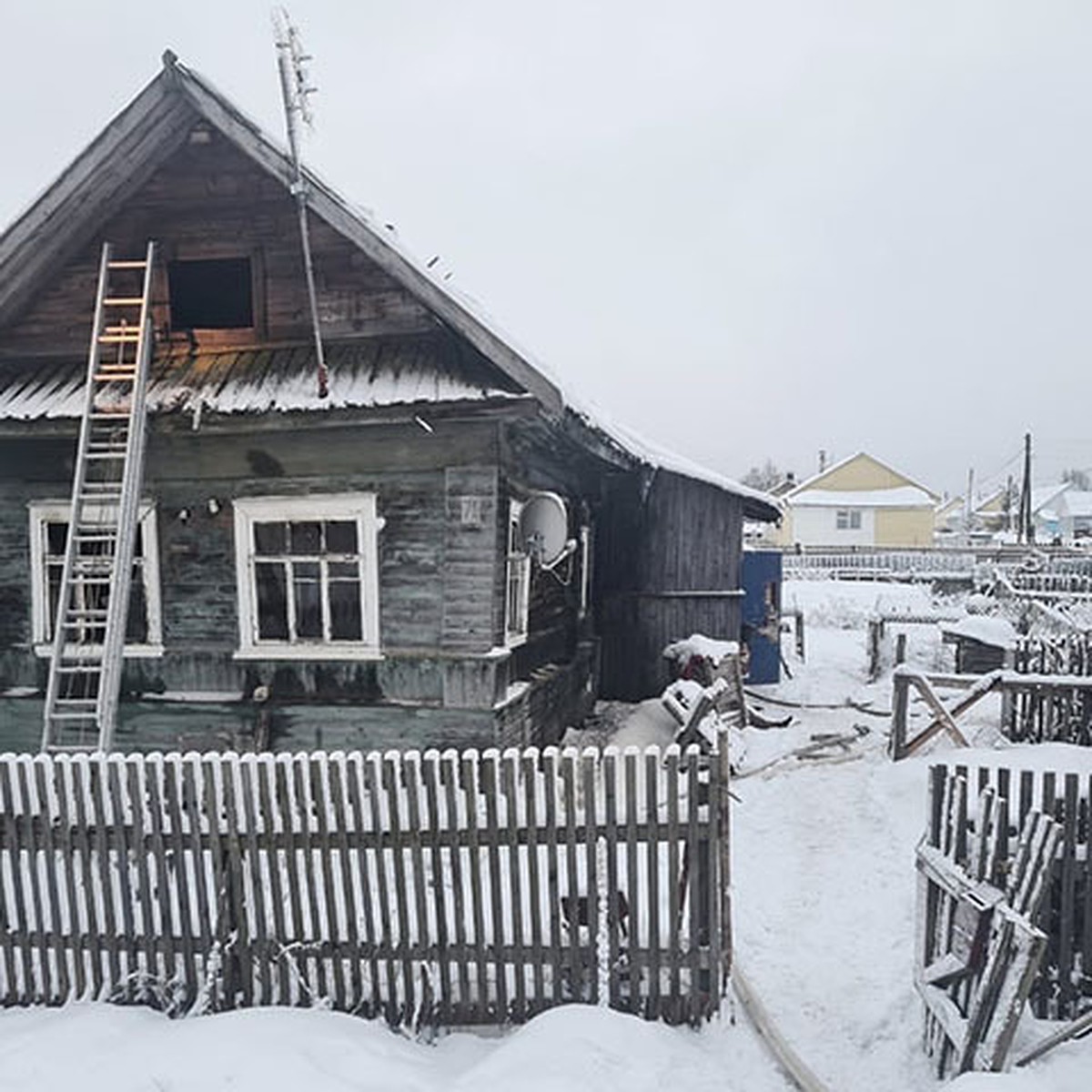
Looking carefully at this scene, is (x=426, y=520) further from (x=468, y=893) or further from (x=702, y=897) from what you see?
(x=702, y=897)

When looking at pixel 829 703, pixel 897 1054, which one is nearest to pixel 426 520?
pixel 897 1054

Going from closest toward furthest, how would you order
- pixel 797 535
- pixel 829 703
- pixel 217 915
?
pixel 217 915 < pixel 829 703 < pixel 797 535

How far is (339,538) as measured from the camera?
869 centimetres

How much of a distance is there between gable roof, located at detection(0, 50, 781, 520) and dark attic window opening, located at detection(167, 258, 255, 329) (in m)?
0.92

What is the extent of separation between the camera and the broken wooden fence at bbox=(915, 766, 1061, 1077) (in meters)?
Answer: 3.80

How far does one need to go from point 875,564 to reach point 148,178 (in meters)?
33.1

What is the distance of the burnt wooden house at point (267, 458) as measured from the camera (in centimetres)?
818

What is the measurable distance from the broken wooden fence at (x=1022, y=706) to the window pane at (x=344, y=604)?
246 inches

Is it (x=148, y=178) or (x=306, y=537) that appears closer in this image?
(x=306, y=537)

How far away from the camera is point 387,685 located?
28.2ft

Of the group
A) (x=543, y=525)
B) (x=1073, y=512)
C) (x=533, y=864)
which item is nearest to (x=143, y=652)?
(x=543, y=525)

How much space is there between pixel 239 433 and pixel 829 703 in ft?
35.5

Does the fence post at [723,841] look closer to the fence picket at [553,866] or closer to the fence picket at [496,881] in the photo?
the fence picket at [553,866]

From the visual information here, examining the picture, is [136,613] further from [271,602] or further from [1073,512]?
[1073,512]
